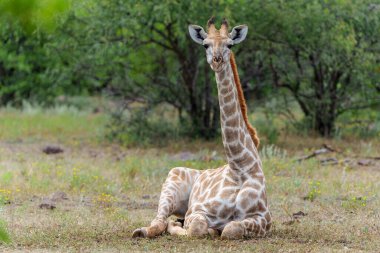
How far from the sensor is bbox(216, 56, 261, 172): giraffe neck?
7.89 metres

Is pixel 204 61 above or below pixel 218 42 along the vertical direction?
above

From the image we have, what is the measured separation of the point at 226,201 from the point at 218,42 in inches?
60.7

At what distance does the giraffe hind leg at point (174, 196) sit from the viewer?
8.16 meters

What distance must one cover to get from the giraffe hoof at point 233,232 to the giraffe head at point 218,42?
4.87ft

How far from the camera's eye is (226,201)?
309 inches

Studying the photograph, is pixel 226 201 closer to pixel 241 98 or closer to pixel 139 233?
pixel 139 233

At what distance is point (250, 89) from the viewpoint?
16688mm

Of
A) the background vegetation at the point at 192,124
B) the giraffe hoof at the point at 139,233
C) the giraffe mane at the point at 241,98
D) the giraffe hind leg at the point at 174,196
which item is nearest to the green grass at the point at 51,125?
the background vegetation at the point at 192,124

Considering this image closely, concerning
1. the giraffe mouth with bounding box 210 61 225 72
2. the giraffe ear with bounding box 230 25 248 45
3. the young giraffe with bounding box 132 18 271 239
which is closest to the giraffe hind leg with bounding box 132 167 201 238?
the young giraffe with bounding box 132 18 271 239

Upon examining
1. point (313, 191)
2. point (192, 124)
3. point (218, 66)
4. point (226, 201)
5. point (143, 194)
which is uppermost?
point (218, 66)

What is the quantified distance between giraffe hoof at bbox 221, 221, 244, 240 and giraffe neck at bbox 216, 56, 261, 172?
0.61 meters

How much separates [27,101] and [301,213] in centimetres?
1733

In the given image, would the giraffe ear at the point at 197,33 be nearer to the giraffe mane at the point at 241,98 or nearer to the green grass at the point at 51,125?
the giraffe mane at the point at 241,98

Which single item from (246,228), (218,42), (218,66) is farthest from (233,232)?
(218,42)
